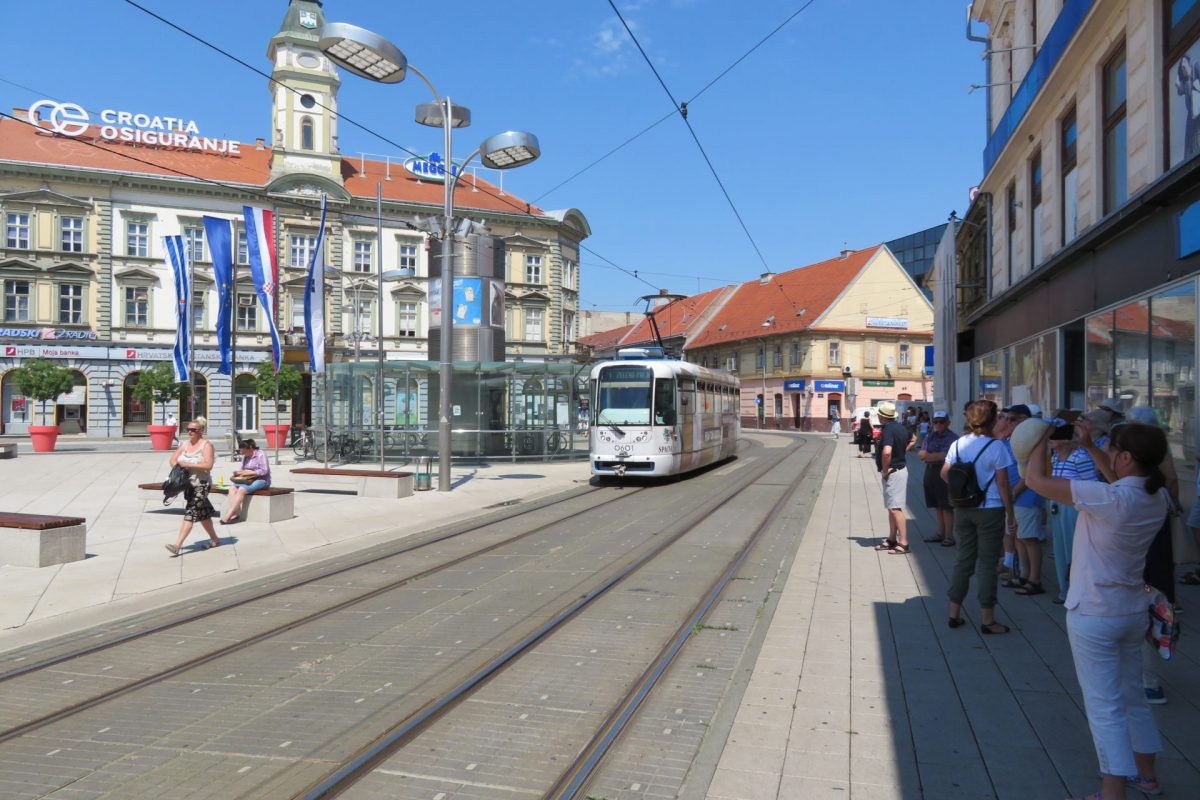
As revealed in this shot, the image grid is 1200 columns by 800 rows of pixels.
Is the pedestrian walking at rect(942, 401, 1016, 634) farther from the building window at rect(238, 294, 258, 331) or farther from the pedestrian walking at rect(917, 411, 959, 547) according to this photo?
the building window at rect(238, 294, 258, 331)

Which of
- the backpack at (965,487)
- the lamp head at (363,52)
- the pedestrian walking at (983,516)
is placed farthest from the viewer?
the lamp head at (363,52)

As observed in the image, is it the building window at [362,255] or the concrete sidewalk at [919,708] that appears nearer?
the concrete sidewalk at [919,708]

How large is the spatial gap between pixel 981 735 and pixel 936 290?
28168 mm

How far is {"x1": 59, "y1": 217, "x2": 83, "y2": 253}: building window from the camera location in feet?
146

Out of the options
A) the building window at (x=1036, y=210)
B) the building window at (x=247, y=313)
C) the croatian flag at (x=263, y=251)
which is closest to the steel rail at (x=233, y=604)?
the building window at (x=1036, y=210)

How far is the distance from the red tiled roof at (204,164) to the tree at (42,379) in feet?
31.4

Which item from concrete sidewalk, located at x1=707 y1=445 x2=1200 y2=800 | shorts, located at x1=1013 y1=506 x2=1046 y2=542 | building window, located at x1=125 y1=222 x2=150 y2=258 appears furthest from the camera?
building window, located at x1=125 y1=222 x2=150 y2=258

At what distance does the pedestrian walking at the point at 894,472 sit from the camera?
10484mm

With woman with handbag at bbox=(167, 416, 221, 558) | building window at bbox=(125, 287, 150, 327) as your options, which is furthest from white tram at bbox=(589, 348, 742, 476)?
building window at bbox=(125, 287, 150, 327)

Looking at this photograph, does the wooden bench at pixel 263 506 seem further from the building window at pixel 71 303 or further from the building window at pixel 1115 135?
the building window at pixel 71 303

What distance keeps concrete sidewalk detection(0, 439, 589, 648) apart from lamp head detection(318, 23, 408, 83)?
23.8 feet

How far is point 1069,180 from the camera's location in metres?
15.2

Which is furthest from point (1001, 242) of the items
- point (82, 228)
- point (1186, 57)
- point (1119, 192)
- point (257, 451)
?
point (82, 228)

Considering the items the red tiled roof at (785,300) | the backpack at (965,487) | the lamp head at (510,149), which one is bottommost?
the backpack at (965,487)
